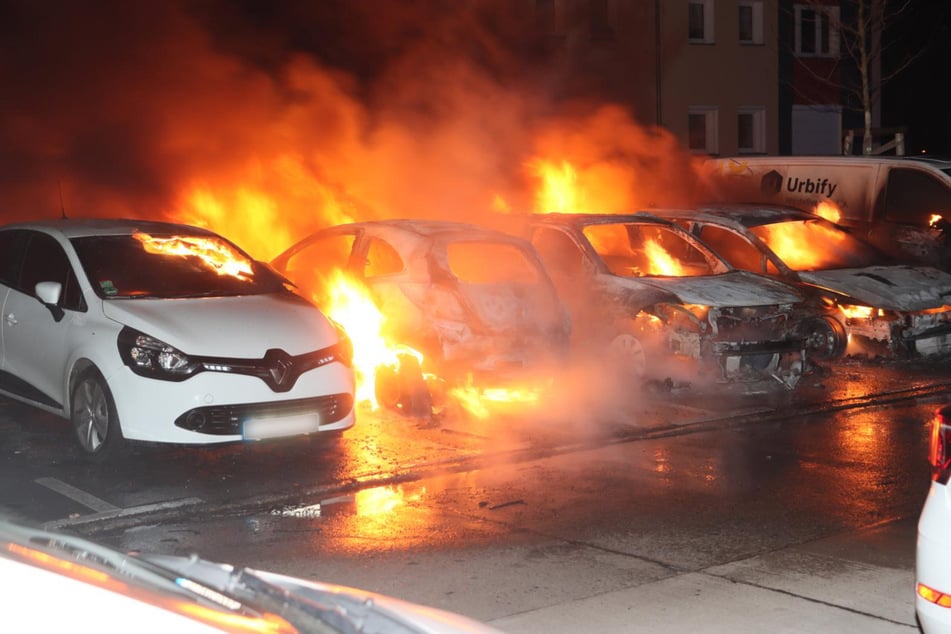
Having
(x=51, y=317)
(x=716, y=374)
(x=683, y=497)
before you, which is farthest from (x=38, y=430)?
(x=716, y=374)

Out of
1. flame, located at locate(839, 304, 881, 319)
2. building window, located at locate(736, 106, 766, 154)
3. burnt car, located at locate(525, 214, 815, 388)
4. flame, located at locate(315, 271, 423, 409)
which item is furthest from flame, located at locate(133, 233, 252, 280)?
building window, located at locate(736, 106, 766, 154)

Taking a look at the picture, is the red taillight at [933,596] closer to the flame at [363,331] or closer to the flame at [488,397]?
the flame at [488,397]

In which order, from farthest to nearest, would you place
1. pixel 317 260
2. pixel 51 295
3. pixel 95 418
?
pixel 317 260
pixel 51 295
pixel 95 418

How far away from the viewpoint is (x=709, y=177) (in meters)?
17.5

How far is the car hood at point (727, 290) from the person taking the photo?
35.9ft

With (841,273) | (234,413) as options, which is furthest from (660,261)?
(234,413)

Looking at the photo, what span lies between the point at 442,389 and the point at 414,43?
9.57m

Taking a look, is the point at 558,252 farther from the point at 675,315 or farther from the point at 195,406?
the point at 195,406

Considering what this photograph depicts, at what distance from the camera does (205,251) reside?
9.17 m

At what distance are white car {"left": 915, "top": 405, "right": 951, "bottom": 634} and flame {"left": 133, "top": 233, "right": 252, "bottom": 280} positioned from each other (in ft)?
19.5

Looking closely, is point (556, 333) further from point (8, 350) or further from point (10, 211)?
point (10, 211)

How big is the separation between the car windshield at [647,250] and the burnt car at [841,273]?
685mm

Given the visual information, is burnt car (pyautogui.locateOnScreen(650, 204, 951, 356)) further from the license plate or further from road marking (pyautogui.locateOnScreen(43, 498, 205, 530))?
road marking (pyautogui.locateOnScreen(43, 498, 205, 530))

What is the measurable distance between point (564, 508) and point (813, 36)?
84.6 ft
